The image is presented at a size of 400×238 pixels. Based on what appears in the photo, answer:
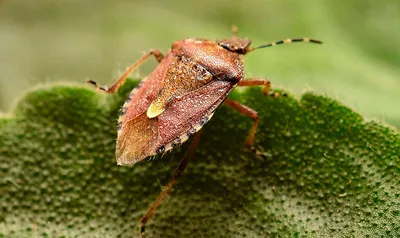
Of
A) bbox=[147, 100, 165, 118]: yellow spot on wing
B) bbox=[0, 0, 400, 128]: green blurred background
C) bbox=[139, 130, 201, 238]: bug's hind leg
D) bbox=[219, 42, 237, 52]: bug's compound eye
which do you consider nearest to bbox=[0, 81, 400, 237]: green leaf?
bbox=[139, 130, 201, 238]: bug's hind leg

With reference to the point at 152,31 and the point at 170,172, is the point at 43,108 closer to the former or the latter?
the point at 170,172

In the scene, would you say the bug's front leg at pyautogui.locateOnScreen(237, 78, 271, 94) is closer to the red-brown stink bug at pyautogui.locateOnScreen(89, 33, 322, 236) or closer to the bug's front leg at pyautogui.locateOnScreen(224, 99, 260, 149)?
the red-brown stink bug at pyautogui.locateOnScreen(89, 33, 322, 236)

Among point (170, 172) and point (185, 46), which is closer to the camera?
point (170, 172)

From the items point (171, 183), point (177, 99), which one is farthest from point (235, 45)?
point (171, 183)

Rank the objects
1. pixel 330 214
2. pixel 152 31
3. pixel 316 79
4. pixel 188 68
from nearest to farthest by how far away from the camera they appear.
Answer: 1. pixel 330 214
2. pixel 188 68
3. pixel 316 79
4. pixel 152 31

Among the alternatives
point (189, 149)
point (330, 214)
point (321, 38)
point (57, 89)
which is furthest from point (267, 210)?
point (321, 38)

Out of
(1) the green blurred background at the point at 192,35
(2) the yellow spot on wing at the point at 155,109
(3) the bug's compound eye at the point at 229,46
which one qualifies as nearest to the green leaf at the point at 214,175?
(2) the yellow spot on wing at the point at 155,109

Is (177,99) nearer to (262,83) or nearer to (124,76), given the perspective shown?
(124,76)

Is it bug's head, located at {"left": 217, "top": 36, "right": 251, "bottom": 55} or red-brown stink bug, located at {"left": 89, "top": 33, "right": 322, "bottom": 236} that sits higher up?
bug's head, located at {"left": 217, "top": 36, "right": 251, "bottom": 55}
